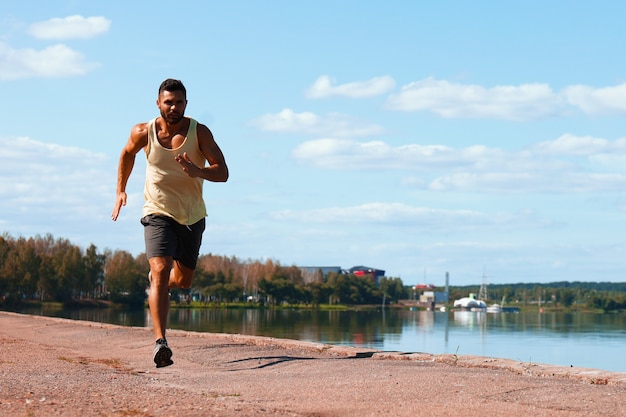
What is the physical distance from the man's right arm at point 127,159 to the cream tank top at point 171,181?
9 cm

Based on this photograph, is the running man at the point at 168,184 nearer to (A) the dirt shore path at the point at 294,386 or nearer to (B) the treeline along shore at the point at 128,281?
(A) the dirt shore path at the point at 294,386

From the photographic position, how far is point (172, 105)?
26.3 feet

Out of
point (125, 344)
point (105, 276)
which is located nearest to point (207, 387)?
point (125, 344)

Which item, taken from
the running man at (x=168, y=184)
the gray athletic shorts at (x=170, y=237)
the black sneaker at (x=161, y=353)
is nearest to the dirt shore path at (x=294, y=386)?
the black sneaker at (x=161, y=353)

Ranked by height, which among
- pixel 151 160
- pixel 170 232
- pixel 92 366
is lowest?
pixel 92 366

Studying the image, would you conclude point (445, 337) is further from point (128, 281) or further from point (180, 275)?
point (128, 281)

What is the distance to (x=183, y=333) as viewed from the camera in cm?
1510

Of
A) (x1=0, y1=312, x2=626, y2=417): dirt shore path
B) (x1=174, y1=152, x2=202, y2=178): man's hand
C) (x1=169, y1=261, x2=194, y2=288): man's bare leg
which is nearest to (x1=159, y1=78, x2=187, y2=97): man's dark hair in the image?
(x1=174, y1=152, x2=202, y2=178): man's hand

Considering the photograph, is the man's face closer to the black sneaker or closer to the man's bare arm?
the man's bare arm

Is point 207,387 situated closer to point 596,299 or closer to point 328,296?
point 328,296

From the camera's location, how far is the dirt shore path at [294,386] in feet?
17.4

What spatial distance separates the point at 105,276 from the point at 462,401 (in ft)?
373

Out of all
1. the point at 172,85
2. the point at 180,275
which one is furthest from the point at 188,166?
the point at 180,275

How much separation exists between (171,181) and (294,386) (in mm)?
2424
